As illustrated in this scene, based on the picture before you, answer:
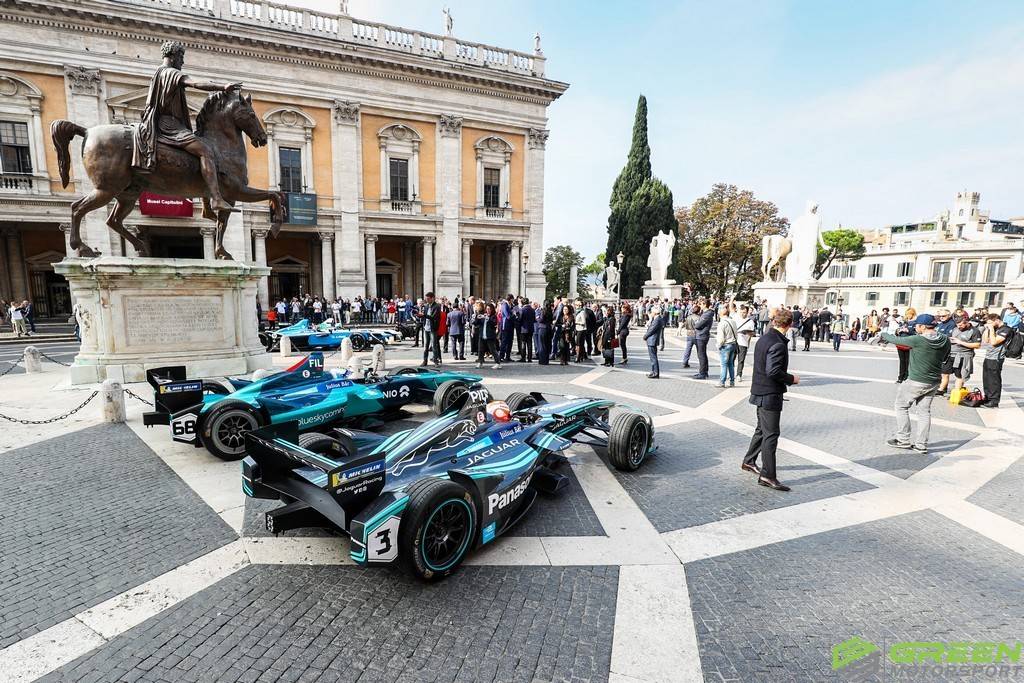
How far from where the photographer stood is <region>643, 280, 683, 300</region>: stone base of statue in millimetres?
33281

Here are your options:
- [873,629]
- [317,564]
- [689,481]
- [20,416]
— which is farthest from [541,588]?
[20,416]

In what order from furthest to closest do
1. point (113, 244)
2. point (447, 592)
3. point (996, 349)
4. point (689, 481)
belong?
point (113, 244), point (996, 349), point (689, 481), point (447, 592)

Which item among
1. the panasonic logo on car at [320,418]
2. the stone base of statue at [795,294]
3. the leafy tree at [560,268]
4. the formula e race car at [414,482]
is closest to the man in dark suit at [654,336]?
the formula e race car at [414,482]

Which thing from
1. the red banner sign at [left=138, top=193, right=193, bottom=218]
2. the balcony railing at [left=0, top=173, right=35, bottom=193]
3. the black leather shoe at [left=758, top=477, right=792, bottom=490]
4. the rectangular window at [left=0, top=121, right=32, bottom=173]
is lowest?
the black leather shoe at [left=758, top=477, right=792, bottom=490]

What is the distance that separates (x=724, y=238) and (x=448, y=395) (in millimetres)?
42690

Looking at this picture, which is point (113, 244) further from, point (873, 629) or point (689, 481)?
point (873, 629)

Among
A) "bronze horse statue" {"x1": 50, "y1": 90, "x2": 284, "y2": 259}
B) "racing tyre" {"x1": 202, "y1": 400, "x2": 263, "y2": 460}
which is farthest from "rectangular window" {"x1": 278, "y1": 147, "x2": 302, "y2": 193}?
"racing tyre" {"x1": 202, "y1": 400, "x2": 263, "y2": 460}

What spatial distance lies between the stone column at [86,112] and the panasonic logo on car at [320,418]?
81.8ft

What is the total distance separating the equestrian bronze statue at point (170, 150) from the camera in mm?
9102

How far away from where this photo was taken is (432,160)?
31.0 m

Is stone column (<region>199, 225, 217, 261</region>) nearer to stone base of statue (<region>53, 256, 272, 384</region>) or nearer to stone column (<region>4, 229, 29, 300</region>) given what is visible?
stone column (<region>4, 229, 29, 300</region>)

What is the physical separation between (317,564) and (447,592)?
1121 millimetres

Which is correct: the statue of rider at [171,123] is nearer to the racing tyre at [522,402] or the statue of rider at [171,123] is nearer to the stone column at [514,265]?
the racing tyre at [522,402]

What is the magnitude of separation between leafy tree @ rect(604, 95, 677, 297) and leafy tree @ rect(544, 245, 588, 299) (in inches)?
305
